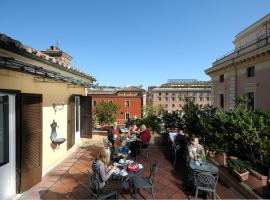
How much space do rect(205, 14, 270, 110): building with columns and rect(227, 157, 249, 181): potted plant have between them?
4294 millimetres

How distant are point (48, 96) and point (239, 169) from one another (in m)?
6.00

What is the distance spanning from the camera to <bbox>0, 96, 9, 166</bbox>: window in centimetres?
489

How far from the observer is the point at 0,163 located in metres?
4.80

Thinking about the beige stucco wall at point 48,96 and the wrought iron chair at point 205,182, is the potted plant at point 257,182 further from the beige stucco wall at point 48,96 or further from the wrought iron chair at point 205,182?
the beige stucco wall at point 48,96

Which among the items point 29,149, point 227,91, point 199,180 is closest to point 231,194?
point 199,180

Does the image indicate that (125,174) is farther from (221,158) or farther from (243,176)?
(221,158)

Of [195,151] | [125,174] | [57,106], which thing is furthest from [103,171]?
[57,106]

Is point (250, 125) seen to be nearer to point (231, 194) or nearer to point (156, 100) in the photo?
point (231, 194)

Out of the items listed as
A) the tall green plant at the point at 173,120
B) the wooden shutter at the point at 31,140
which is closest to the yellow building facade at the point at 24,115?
the wooden shutter at the point at 31,140

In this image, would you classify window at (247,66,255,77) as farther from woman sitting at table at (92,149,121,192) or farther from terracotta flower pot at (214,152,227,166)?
woman sitting at table at (92,149,121,192)

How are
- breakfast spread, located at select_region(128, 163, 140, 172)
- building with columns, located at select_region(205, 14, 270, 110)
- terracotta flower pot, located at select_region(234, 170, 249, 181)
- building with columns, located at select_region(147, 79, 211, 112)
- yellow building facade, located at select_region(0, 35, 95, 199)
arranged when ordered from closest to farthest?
yellow building facade, located at select_region(0, 35, 95, 199), breakfast spread, located at select_region(128, 163, 140, 172), terracotta flower pot, located at select_region(234, 170, 249, 181), building with columns, located at select_region(205, 14, 270, 110), building with columns, located at select_region(147, 79, 211, 112)

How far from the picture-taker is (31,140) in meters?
5.58

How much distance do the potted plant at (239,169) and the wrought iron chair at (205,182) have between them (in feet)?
4.23

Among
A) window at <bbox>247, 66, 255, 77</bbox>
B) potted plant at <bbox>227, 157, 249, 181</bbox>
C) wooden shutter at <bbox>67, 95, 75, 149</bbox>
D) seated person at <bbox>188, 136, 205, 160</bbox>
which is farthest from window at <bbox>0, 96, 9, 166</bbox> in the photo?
window at <bbox>247, 66, 255, 77</bbox>
